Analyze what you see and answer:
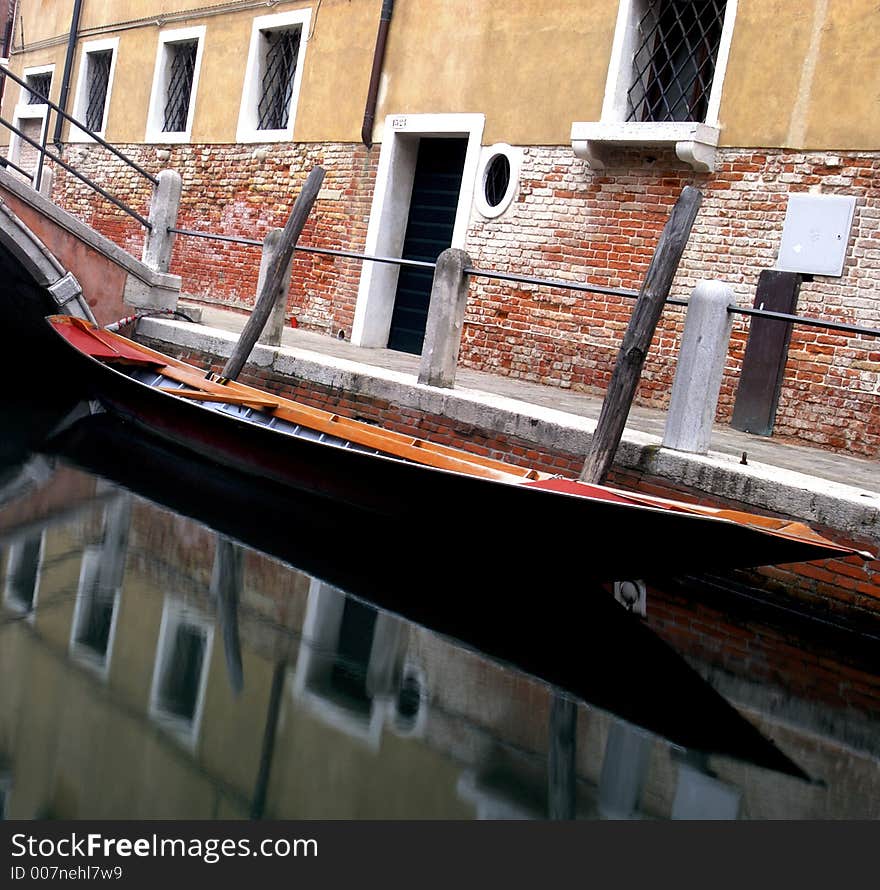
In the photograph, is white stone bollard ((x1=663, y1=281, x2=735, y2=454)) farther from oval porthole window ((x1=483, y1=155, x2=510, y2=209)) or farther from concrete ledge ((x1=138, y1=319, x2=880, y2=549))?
oval porthole window ((x1=483, y1=155, x2=510, y2=209))

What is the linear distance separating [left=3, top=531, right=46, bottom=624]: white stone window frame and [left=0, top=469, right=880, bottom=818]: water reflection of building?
0.01 metres

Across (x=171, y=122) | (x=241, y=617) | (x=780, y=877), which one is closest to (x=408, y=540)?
(x=241, y=617)

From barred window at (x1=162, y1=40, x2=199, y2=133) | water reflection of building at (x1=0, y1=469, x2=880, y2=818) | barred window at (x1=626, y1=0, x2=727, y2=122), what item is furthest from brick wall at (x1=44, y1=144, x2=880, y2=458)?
water reflection of building at (x1=0, y1=469, x2=880, y2=818)

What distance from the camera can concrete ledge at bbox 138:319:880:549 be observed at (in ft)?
17.6

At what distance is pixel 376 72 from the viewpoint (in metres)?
10.9

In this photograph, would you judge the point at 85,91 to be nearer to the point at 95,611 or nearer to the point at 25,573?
the point at 25,573

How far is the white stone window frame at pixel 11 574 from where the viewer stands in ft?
15.1

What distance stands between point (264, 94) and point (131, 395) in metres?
5.78

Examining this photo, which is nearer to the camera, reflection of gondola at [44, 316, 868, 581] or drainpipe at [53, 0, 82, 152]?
reflection of gondola at [44, 316, 868, 581]

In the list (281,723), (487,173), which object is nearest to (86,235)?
(487,173)

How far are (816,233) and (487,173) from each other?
319 cm

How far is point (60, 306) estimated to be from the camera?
9781mm

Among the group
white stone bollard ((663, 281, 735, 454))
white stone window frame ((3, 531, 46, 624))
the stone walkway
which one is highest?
white stone bollard ((663, 281, 735, 454))

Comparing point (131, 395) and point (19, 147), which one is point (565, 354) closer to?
point (131, 395)
